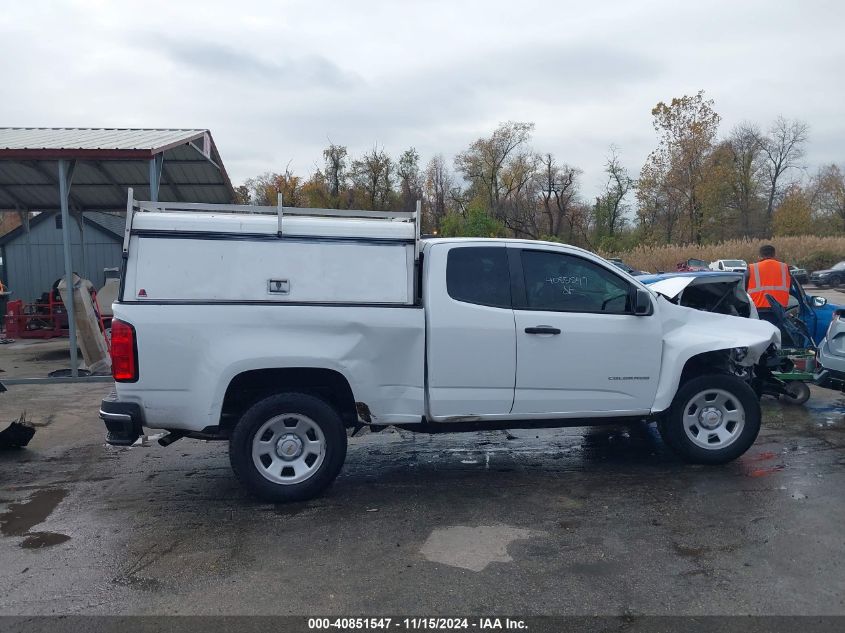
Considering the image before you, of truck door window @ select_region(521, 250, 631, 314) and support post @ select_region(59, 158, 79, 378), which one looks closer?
truck door window @ select_region(521, 250, 631, 314)

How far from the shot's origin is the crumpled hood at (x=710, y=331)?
592cm

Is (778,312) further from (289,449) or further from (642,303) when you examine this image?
(289,449)

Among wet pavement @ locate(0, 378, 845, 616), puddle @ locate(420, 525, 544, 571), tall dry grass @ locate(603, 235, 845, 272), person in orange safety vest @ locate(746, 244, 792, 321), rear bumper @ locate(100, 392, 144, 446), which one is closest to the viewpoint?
wet pavement @ locate(0, 378, 845, 616)

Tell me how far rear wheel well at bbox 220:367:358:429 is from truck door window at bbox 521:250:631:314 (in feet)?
5.68

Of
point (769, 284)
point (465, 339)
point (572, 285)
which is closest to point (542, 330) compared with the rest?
point (572, 285)

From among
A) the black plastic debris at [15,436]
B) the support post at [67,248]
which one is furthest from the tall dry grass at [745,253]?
the black plastic debris at [15,436]

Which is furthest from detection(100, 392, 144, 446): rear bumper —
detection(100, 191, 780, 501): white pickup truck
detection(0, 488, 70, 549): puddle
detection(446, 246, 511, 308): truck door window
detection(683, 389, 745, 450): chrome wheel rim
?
detection(683, 389, 745, 450): chrome wheel rim

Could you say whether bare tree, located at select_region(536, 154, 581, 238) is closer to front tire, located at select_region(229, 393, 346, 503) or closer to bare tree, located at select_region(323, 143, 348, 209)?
bare tree, located at select_region(323, 143, 348, 209)

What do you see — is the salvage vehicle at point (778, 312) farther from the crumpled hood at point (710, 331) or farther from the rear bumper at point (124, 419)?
the rear bumper at point (124, 419)

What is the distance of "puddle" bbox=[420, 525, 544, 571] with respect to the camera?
4320 mm

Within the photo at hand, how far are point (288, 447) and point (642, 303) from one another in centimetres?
310

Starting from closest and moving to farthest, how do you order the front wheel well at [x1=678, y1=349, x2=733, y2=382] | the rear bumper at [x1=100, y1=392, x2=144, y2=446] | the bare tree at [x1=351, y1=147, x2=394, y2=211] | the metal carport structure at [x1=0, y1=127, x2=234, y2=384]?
the rear bumper at [x1=100, y1=392, x2=144, y2=446] < the front wheel well at [x1=678, y1=349, x2=733, y2=382] < the metal carport structure at [x1=0, y1=127, x2=234, y2=384] < the bare tree at [x1=351, y1=147, x2=394, y2=211]

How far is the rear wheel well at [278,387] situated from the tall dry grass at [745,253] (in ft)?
112

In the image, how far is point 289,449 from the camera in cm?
537
